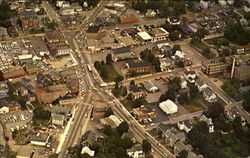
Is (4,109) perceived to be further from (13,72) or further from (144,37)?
(144,37)

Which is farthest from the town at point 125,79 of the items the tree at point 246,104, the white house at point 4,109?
the tree at point 246,104

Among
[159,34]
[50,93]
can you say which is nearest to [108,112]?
[50,93]

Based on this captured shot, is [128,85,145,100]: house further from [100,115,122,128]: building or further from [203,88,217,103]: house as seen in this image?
[203,88,217,103]: house

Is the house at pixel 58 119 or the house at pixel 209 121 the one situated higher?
the house at pixel 58 119

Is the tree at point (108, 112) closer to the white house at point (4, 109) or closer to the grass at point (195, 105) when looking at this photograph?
the grass at point (195, 105)

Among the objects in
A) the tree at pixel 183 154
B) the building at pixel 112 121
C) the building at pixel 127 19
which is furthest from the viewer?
the building at pixel 127 19

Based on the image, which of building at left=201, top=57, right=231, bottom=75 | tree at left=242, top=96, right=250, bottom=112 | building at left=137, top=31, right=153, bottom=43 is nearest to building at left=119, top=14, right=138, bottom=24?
building at left=137, top=31, right=153, bottom=43
